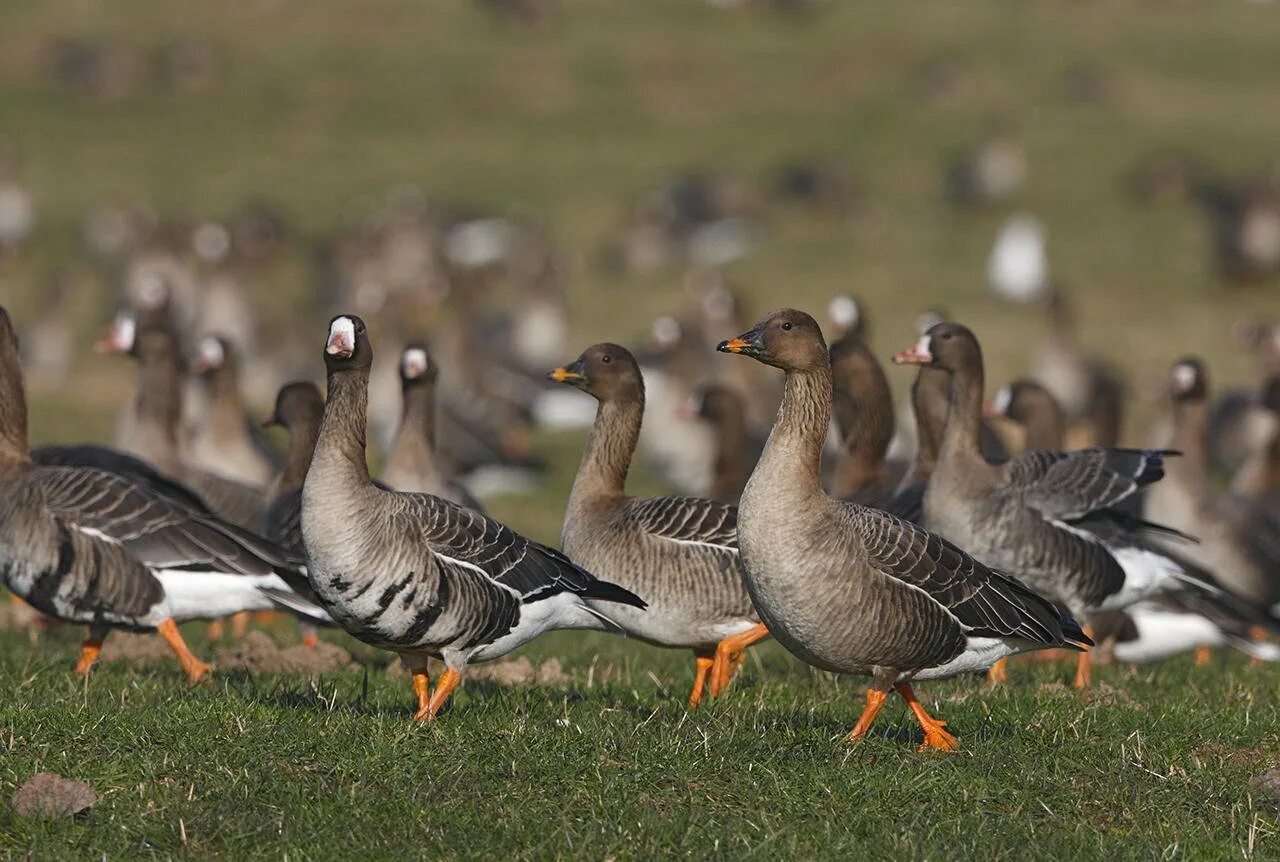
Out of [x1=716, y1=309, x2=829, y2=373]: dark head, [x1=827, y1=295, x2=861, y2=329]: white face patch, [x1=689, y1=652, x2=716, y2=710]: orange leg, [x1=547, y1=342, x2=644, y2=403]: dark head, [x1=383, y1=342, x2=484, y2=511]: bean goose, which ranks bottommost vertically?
[x1=689, y1=652, x2=716, y2=710]: orange leg

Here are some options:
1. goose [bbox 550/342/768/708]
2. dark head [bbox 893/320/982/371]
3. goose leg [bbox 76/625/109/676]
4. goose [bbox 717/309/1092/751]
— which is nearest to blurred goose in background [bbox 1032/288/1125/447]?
dark head [bbox 893/320/982/371]

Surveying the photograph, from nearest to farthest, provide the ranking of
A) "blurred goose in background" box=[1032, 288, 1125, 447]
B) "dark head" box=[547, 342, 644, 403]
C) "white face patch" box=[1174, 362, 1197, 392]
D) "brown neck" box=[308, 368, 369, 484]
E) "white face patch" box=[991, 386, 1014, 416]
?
"brown neck" box=[308, 368, 369, 484] → "dark head" box=[547, 342, 644, 403] → "white face patch" box=[991, 386, 1014, 416] → "white face patch" box=[1174, 362, 1197, 392] → "blurred goose in background" box=[1032, 288, 1125, 447]

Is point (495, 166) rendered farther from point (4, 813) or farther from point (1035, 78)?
point (4, 813)

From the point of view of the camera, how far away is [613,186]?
169 feet

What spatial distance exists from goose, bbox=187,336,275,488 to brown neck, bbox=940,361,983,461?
8337 millimetres

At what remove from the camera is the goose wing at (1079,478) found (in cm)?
1271

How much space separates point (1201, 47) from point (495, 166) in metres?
25.1

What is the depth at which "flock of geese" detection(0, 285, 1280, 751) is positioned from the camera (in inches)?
366

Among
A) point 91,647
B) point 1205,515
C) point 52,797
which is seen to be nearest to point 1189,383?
point 1205,515

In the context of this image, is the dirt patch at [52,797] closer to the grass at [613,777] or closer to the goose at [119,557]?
the grass at [613,777]

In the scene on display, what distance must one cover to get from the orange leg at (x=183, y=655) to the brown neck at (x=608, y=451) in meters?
2.64

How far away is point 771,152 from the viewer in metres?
54.9

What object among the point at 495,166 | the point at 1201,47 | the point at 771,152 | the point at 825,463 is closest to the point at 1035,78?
the point at 1201,47

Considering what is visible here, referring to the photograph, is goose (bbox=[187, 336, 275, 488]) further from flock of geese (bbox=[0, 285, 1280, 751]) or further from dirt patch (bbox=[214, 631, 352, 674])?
dirt patch (bbox=[214, 631, 352, 674])
